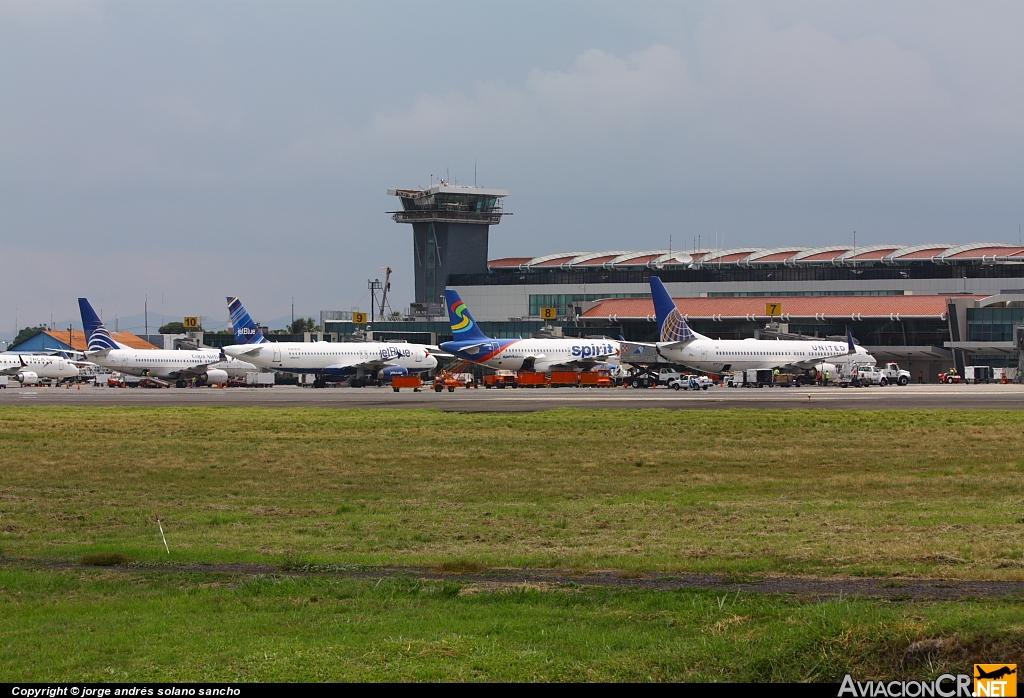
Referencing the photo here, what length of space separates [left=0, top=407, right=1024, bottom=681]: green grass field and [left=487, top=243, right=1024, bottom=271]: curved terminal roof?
112790 millimetres

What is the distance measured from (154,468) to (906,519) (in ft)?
72.5

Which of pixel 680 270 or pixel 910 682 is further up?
pixel 680 270

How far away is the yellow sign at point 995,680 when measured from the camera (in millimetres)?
8688

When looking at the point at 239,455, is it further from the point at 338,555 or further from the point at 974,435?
the point at 974,435

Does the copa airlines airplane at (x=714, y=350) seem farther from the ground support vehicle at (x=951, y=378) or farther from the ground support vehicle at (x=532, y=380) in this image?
the ground support vehicle at (x=951, y=378)

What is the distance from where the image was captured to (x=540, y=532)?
21.0 meters

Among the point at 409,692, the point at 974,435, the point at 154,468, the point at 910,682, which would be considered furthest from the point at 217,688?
the point at 974,435

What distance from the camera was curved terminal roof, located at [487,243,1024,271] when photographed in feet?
490

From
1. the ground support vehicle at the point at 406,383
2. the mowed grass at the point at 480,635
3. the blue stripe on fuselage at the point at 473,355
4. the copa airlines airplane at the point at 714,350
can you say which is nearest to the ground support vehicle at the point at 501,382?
the blue stripe on fuselage at the point at 473,355

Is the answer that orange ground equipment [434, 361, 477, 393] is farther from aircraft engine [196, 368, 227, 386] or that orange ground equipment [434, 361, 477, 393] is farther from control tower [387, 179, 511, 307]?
control tower [387, 179, 511, 307]

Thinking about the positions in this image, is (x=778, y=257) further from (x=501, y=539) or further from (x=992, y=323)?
(x=501, y=539)

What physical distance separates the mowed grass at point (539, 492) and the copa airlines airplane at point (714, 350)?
45.7m

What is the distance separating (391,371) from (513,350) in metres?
13.4

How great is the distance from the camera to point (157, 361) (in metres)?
105
